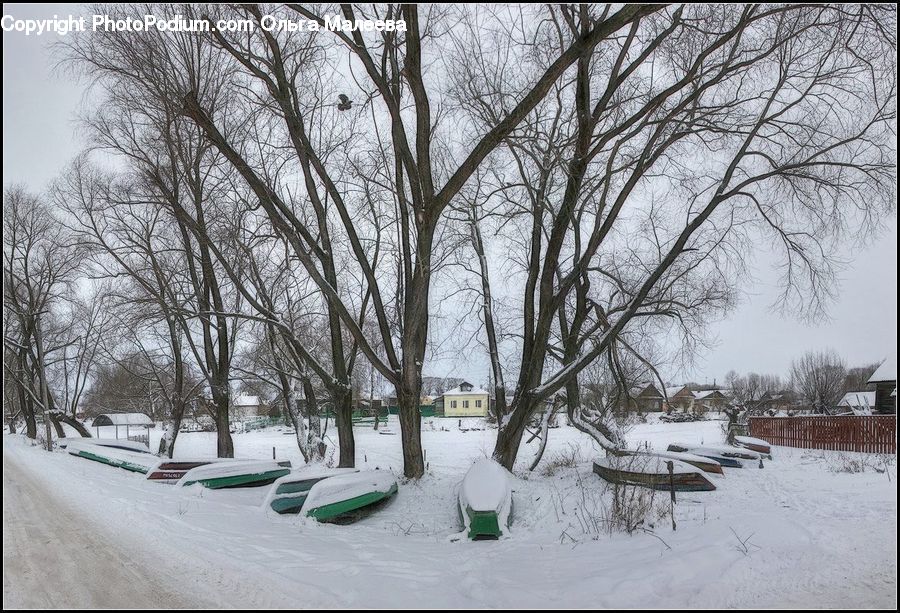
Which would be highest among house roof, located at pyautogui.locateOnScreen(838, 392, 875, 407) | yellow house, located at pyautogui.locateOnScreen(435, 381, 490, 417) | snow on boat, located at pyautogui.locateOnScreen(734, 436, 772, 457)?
snow on boat, located at pyautogui.locateOnScreen(734, 436, 772, 457)

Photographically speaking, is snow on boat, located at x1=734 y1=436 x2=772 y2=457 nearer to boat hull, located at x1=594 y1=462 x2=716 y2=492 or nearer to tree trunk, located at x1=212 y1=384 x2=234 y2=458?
boat hull, located at x1=594 y1=462 x2=716 y2=492

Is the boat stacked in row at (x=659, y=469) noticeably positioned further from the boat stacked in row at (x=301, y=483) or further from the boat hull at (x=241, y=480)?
the boat hull at (x=241, y=480)

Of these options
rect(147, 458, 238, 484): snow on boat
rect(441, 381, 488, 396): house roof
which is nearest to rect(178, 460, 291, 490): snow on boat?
rect(147, 458, 238, 484): snow on boat

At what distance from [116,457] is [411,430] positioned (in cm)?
1048

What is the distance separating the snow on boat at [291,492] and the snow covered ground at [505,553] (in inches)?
19.8

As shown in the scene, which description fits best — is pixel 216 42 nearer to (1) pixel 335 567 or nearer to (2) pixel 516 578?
(1) pixel 335 567

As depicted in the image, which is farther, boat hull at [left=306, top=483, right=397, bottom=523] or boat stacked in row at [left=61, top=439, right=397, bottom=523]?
boat stacked in row at [left=61, top=439, right=397, bottom=523]

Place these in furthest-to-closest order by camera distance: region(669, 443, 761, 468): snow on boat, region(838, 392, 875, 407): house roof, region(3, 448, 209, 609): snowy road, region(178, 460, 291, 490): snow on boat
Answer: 1. region(838, 392, 875, 407): house roof
2. region(669, 443, 761, 468): snow on boat
3. region(178, 460, 291, 490): snow on boat
4. region(3, 448, 209, 609): snowy road

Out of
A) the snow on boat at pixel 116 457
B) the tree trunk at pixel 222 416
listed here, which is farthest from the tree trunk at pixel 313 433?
the snow on boat at pixel 116 457

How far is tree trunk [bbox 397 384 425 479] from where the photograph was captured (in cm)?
1013

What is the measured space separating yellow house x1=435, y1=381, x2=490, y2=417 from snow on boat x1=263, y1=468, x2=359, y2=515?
203ft

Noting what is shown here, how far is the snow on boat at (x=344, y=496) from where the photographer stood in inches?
303

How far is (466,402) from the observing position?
7100 cm

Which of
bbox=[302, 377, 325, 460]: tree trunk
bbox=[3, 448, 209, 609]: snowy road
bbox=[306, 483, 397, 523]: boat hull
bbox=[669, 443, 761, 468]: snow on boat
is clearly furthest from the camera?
bbox=[302, 377, 325, 460]: tree trunk
